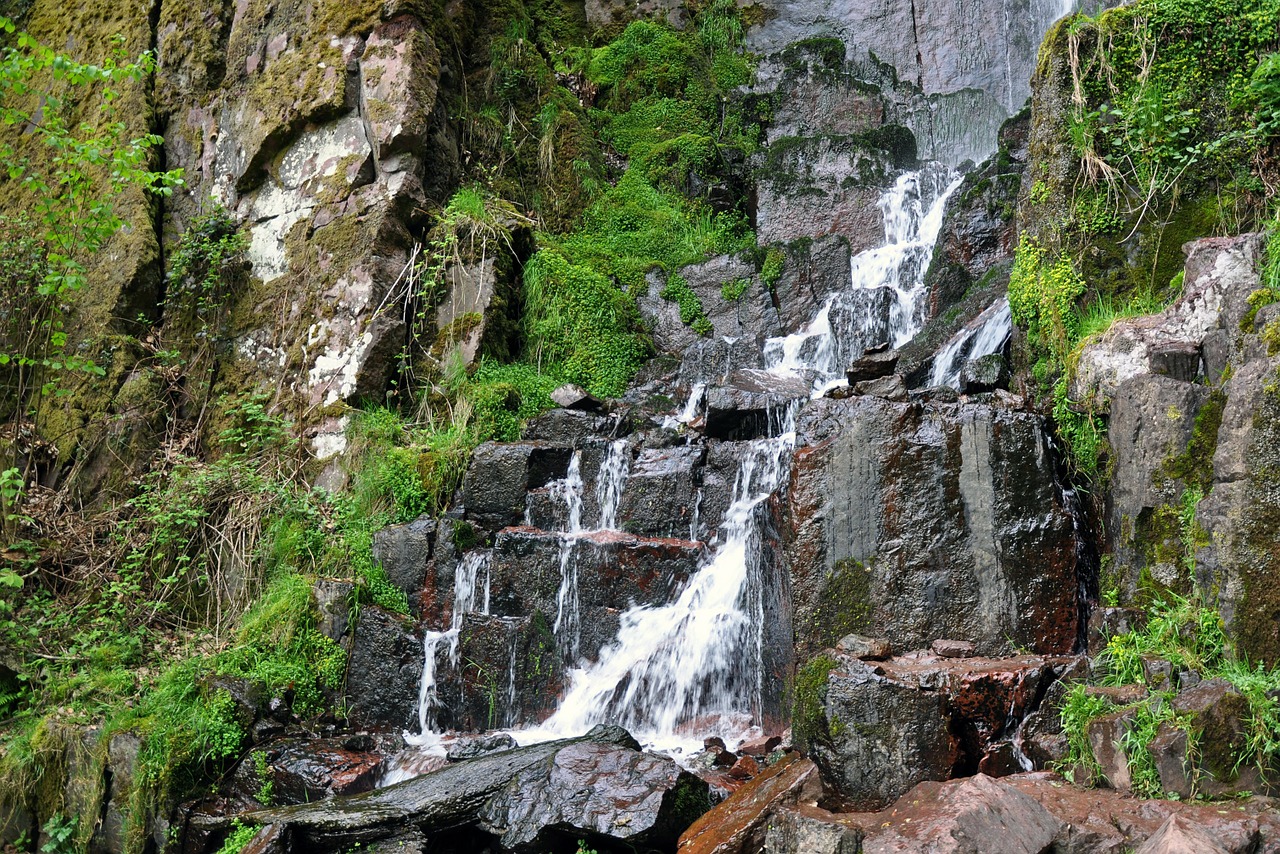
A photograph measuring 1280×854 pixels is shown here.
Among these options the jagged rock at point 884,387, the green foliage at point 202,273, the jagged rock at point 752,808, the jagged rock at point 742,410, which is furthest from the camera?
the green foliage at point 202,273

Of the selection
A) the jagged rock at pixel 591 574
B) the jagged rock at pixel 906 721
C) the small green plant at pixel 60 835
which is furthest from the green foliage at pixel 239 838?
the jagged rock at pixel 906 721

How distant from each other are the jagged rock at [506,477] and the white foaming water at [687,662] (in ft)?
5.01

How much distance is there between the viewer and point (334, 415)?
877 cm

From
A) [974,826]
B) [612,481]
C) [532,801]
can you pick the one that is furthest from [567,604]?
[974,826]

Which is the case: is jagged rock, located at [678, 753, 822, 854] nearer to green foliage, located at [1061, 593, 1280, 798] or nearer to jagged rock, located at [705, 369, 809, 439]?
green foliage, located at [1061, 593, 1280, 798]

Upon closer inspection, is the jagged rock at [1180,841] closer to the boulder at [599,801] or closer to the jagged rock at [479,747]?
the boulder at [599,801]

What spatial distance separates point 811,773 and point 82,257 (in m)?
8.95

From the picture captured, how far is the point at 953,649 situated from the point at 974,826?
5.42ft

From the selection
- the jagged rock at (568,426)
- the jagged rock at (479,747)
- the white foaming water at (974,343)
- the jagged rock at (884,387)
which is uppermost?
the white foaming water at (974,343)

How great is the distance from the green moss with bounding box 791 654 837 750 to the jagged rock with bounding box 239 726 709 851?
2.09 ft

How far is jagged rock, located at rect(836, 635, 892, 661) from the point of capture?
4871 mm

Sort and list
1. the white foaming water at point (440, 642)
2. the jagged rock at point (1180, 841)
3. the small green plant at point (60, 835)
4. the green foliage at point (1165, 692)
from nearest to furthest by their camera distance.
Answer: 1. the jagged rock at point (1180, 841)
2. the green foliage at point (1165, 692)
3. the small green plant at point (60, 835)
4. the white foaming water at point (440, 642)

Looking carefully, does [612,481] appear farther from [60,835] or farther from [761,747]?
[60,835]

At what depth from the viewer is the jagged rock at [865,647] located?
16.0 feet
